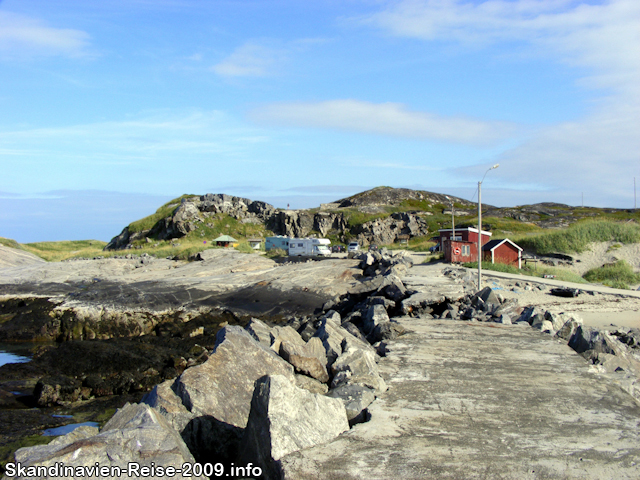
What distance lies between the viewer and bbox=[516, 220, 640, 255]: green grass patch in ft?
146

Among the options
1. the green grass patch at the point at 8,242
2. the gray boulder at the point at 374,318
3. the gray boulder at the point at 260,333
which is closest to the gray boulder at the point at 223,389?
the gray boulder at the point at 260,333

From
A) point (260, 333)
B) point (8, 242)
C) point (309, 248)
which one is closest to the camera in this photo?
point (260, 333)

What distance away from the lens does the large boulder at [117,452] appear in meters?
4.91

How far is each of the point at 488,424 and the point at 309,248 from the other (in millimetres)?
48372

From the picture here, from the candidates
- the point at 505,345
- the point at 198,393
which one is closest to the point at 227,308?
the point at 505,345

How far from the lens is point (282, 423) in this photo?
20.3 ft

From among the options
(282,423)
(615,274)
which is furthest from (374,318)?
(615,274)

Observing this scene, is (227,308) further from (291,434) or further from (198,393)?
(291,434)

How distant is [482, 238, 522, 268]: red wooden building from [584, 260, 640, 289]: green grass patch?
5.54m

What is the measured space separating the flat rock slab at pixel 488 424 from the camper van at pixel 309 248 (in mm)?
43162

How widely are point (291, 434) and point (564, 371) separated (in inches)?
267

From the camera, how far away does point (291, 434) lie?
20.3ft

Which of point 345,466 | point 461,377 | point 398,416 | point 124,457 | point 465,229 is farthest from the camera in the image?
point 465,229

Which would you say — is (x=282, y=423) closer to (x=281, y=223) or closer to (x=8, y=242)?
(x=8, y=242)
